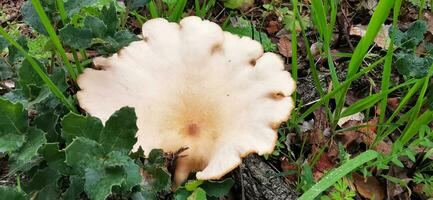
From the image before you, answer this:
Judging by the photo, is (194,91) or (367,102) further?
(367,102)

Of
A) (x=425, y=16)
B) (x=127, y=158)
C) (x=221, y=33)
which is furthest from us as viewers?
(x=425, y=16)

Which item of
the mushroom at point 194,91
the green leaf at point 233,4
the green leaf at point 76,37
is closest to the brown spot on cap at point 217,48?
the mushroom at point 194,91

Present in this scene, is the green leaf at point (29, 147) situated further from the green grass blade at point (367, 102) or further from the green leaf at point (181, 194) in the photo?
the green grass blade at point (367, 102)

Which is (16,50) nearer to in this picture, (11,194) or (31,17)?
(31,17)

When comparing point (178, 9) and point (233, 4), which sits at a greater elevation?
point (178, 9)

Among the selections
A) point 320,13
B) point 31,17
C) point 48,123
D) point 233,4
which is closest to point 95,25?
point 31,17

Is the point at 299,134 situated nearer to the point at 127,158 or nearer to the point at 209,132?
the point at 209,132

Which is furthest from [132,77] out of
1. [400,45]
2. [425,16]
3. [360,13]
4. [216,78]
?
[425,16]
